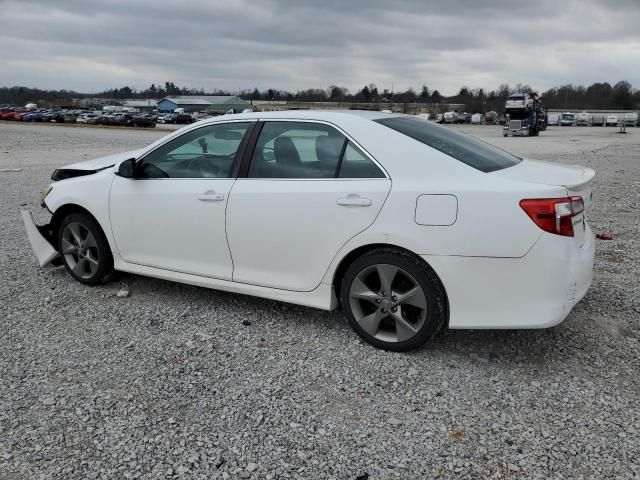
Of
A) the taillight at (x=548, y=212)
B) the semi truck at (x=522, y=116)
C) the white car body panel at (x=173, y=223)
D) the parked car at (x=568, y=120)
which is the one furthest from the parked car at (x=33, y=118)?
the taillight at (x=548, y=212)

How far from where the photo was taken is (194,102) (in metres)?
121

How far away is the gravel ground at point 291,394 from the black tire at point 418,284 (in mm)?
112

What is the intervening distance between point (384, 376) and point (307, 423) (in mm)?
692

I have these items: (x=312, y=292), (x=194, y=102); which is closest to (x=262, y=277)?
(x=312, y=292)

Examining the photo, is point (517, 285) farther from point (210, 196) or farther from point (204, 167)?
point (204, 167)

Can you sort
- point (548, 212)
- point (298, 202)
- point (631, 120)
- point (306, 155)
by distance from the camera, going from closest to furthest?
1. point (548, 212)
2. point (298, 202)
3. point (306, 155)
4. point (631, 120)

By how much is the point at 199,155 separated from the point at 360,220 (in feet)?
5.40

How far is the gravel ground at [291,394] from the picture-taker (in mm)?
2822

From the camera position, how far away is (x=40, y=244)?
5.57m

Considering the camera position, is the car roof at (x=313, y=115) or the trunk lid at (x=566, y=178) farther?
the car roof at (x=313, y=115)

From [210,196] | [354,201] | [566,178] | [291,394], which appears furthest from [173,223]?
[566,178]

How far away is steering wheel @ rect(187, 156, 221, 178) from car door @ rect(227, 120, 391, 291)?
0.29m

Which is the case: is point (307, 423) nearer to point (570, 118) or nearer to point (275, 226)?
point (275, 226)

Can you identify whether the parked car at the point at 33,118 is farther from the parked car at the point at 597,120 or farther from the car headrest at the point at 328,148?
the parked car at the point at 597,120
